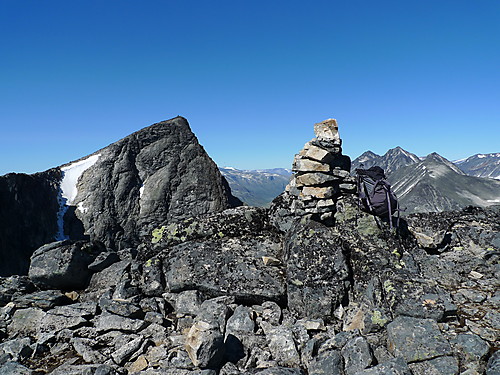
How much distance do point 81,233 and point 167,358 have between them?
5534 cm

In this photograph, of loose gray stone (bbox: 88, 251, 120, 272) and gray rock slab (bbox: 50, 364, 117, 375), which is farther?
loose gray stone (bbox: 88, 251, 120, 272)

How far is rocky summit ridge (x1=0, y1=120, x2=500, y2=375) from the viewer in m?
6.77

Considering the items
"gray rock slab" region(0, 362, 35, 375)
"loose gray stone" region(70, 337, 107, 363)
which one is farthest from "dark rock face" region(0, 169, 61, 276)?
"loose gray stone" region(70, 337, 107, 363)

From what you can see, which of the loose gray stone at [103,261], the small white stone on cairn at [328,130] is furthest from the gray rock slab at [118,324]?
the small white stone on cairn at [328,130]

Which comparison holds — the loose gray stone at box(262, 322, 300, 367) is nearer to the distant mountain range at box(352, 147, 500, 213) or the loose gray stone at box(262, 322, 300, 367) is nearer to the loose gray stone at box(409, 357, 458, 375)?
the loose gray stone at box(409, 357, 458, 375)

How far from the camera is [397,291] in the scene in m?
8.10

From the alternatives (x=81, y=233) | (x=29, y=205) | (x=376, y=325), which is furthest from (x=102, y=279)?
(x=29, y=205)

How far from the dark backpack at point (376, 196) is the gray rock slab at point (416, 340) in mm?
3281

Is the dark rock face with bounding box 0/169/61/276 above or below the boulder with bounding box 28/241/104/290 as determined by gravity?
above

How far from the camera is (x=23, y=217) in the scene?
52.0m

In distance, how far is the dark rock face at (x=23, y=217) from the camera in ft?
158

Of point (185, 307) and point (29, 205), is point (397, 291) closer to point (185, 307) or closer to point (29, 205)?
point (185, 307)

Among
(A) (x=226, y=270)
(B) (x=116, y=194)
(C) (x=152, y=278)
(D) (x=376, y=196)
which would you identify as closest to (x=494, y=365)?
(D) (x=376, y=196)

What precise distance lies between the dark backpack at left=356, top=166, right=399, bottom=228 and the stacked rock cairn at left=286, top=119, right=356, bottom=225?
0.36 meters
